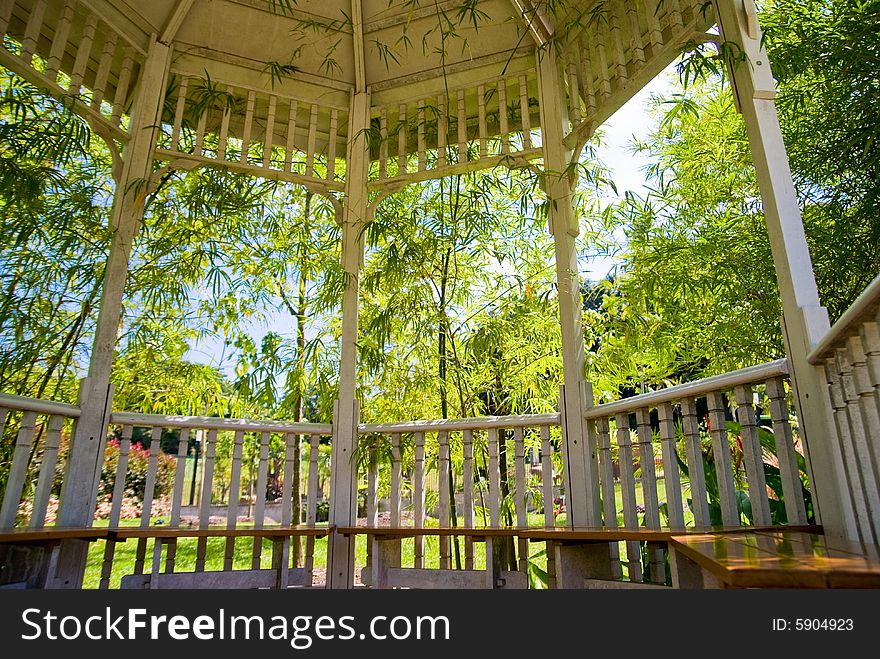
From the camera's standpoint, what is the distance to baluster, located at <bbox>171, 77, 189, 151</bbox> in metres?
2.99

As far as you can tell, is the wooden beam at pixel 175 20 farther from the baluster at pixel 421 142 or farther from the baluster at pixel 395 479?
the baluster at pixel 395 479

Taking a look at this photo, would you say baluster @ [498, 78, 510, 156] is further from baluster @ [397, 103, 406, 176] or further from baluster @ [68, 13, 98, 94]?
baluster @ [68, 13, 98, 94]

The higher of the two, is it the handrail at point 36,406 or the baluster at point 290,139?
the baluster at point 290,139

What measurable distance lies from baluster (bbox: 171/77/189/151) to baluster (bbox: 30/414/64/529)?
4.73 ft

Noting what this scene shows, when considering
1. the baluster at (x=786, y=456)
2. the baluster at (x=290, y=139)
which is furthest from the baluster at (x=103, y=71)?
the baluster at (x=786, y=456)

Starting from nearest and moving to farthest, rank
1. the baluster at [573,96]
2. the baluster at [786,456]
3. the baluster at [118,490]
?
1. the baluster at [786,456]
2. the baluster at [118,490]
3. the baluster at [573,96]

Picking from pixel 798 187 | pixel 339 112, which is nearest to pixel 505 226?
pixel 339 112

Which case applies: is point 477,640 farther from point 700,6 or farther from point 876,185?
point 876,185

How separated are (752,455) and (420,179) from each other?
207 cm

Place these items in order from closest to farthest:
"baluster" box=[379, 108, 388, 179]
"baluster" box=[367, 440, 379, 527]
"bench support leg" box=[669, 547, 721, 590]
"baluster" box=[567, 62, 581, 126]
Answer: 1. "bench support leg" box=[669, 547, 721, 590]
2. "baluster" box=[367, 440, 379, 527]
3. "baluster" box=[567, 62, 581, 126]
4. "baluster" box=[379, 108, 388, 179]

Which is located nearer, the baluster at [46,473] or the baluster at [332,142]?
the baluster at [46,473]

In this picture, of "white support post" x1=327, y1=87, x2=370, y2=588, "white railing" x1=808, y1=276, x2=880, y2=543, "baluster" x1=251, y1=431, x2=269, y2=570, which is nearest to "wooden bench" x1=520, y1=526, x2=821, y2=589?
"white railing" x1=808, y1=276, x2=880, y2=543

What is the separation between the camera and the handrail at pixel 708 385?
70.0 inches

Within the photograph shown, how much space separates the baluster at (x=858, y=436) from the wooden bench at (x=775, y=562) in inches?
4.3
